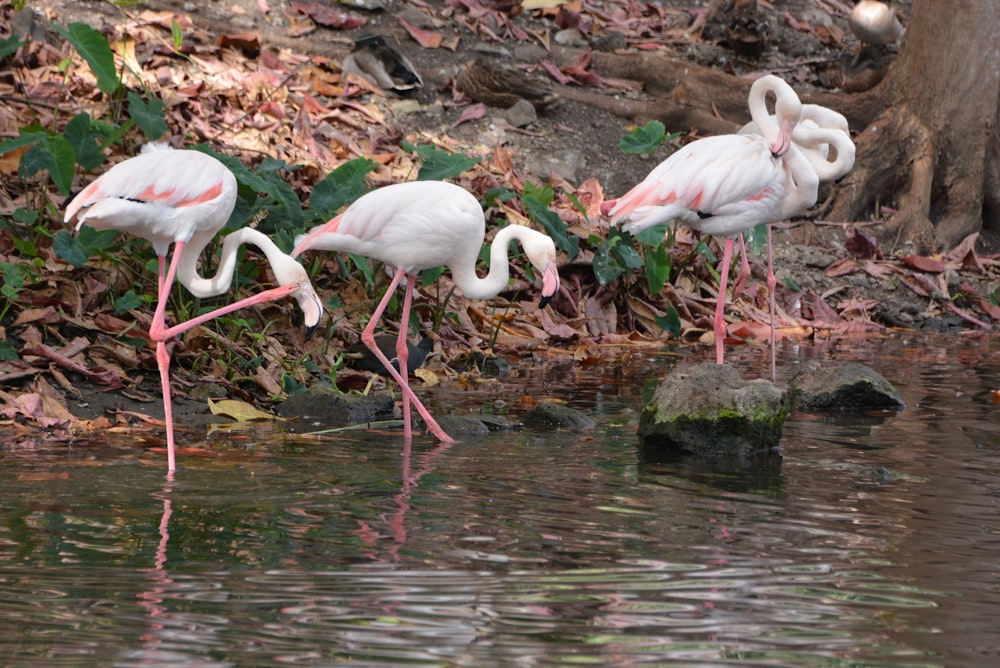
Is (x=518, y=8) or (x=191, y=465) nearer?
(x=191, y=465)

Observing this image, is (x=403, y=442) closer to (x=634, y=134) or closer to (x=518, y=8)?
(x=634, y=134)

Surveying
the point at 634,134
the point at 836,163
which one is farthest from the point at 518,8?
the point at 836,163

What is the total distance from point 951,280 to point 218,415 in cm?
744

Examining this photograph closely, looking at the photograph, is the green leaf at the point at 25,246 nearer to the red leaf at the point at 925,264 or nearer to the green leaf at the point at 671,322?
the green leaf at the point at 671,322

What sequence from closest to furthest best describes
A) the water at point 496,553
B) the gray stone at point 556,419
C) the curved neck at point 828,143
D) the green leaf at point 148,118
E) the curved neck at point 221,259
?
the water at point 496,553, the curved neck at point 221,259, the gray stone at point 556,419, the green leaf at point 148,118, the curved neck at point 828,143

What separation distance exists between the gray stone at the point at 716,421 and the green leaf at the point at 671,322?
3309 millimetres

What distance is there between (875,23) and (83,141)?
9.05 m

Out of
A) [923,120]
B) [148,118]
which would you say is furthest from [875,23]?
[148,118]

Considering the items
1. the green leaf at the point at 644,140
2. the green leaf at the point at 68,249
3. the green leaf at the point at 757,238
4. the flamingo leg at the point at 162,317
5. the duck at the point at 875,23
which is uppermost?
the duck at the point at 875,23

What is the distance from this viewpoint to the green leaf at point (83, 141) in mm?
6781

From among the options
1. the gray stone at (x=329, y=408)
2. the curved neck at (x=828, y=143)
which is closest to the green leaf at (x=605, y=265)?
the curved neck at (x=828, y=143)

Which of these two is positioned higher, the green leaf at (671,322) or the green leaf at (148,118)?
the green leaf at (148,118)

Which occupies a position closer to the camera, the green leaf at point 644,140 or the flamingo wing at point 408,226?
the flamingo wing at point 408,226

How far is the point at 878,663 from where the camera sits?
2848 millimetres
